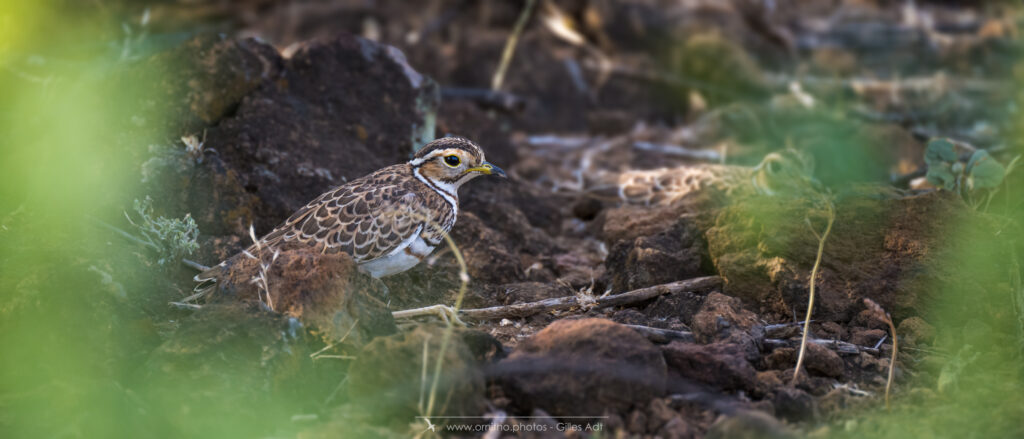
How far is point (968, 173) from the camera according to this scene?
5664 mm

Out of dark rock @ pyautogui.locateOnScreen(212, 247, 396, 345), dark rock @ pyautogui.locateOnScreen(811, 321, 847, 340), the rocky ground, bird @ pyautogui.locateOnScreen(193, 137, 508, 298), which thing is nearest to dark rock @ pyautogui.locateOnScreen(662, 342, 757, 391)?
the rocky ground

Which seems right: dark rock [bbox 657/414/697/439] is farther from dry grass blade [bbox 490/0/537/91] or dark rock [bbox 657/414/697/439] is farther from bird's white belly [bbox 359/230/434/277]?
dry grass blade [bbox 490/0/537/91]

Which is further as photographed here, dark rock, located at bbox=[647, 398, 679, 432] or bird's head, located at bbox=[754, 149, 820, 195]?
bird's head, located at bbox=[754, 149, 820, 195]

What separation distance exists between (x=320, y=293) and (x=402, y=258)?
104 cm

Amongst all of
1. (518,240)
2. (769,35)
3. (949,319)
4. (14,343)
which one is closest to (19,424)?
(14,343)

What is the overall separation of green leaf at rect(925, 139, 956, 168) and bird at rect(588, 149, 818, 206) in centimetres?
70

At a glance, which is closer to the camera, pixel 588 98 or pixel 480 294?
pixel 480 294

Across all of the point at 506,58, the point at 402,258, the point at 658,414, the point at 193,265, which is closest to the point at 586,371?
the point at 658,414

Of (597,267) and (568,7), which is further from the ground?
(568,7)

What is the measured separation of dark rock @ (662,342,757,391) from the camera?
405cm

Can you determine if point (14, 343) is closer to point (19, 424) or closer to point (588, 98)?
point (19, 424)

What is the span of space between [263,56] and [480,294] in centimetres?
232

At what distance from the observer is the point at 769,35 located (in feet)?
35.0

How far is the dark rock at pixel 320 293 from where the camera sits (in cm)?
406
